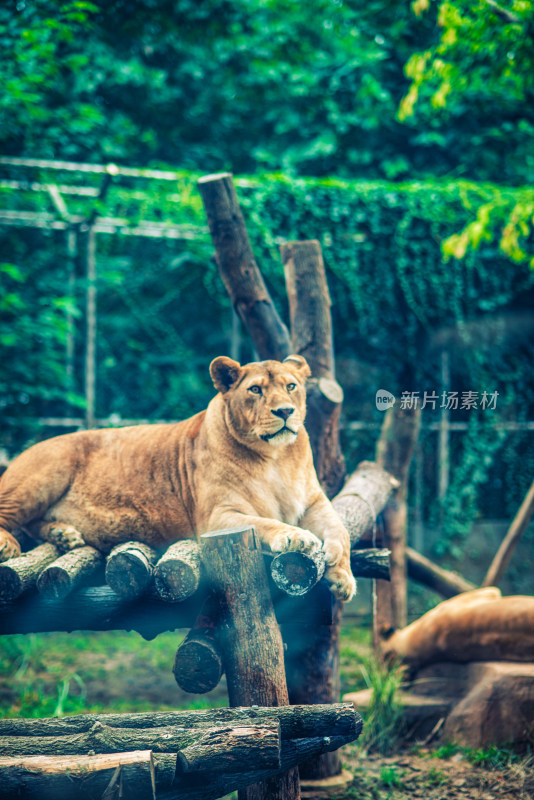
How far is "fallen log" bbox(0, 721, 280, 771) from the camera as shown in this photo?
238cm

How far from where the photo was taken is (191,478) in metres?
3.71

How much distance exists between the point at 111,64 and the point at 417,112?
439 centimetres

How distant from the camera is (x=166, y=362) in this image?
8109 millimetres

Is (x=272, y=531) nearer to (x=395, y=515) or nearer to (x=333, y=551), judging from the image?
(x=333, y=551)

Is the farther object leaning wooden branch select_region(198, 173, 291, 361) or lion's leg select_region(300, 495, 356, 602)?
leaning wooden branch select_region(198, 173, 291, 361)

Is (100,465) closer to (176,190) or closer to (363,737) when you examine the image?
(363,737)

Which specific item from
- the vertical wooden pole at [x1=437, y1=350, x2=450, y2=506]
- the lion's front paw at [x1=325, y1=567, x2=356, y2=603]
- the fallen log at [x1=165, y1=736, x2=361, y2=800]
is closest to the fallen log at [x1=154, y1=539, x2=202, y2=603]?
the lion's front paw at [x1=325, y1=567, x2=356, y2=603]

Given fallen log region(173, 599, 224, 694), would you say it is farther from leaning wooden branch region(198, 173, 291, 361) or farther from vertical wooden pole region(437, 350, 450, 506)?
vertical wooden pole region(437, 350, 450, 506)

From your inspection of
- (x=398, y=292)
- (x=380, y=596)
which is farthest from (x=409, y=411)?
(x=398, y=292)

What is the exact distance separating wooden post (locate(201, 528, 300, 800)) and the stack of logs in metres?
0.13

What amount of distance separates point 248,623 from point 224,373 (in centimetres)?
127

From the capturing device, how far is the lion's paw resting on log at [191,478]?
341 centimetres

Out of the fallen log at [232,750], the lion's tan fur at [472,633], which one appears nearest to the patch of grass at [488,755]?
the lion's tan fur at [472,633]

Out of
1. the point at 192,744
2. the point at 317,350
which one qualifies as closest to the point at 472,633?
the point at 317,350
